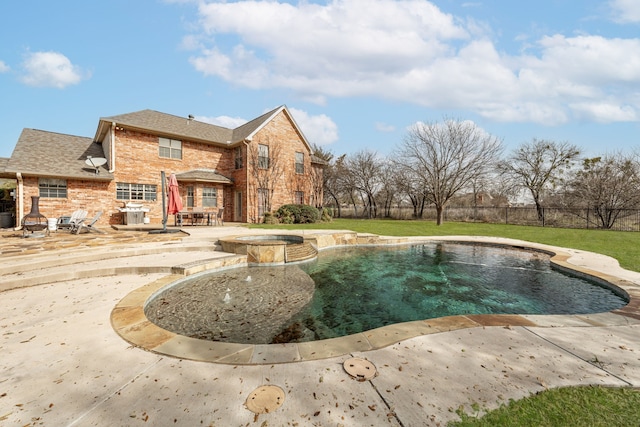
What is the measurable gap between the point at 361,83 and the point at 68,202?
17.9 metres

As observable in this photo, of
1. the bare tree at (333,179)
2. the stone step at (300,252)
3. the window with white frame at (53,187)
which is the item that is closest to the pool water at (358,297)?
the stone step at (300,252)

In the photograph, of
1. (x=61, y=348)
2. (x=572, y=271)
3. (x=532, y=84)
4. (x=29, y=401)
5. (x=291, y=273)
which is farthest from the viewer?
(x=532, y=84)

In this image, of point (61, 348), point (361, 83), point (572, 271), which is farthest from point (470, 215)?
point (61, 348)

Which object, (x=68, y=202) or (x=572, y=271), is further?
(x=68, y=202)

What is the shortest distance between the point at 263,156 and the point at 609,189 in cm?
2520

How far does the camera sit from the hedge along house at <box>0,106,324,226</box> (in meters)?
13.9

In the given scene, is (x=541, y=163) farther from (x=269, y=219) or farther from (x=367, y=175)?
(x=269, y=219)

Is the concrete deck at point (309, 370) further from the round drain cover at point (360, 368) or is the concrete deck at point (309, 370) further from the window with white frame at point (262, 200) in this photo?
the window with white frame at point (262, 200)

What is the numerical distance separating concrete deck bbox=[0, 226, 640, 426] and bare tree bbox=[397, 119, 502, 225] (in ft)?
60.6

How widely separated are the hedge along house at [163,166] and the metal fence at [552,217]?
50.4 ft

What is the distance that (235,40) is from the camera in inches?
417

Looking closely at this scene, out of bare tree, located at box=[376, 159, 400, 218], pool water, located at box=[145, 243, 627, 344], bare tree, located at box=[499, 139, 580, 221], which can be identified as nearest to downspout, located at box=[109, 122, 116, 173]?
pool water, located at box=[145, 243, 627, 344]

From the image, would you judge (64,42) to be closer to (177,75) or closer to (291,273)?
(177,75)

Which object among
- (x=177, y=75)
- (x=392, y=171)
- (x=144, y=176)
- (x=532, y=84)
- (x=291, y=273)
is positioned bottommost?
(x=291, y=273)
